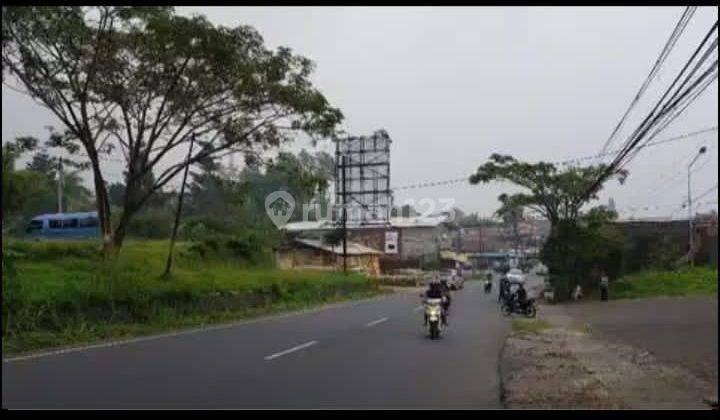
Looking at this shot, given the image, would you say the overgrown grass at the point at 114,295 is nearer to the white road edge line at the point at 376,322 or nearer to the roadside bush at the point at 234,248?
the roadside bush at the point at 234,248

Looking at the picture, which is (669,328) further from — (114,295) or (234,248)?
(234,248)

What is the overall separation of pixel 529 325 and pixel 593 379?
14.7 m

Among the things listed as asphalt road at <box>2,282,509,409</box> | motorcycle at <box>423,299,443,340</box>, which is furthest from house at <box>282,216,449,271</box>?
asphalt road at <box>2,282,509,409</box>

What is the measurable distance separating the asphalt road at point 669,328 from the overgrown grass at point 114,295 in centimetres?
1343

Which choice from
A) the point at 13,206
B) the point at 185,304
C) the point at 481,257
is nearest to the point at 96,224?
the point at 13,206

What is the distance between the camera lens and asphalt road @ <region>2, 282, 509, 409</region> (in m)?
11.2

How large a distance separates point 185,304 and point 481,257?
10846cm

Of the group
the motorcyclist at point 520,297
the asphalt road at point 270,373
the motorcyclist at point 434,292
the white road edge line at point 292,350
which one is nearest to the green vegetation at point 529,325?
the asphalt road at point 270,373

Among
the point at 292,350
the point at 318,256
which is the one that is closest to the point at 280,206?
the point at 318,256

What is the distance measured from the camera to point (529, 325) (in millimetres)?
27359

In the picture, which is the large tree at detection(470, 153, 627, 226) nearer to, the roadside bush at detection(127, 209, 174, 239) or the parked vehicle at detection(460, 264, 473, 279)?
the roadside bush at detection(127, 209, 174, 239)

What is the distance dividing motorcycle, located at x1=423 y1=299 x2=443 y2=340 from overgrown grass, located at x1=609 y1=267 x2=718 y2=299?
19.3 metres

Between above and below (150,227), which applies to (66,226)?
below
